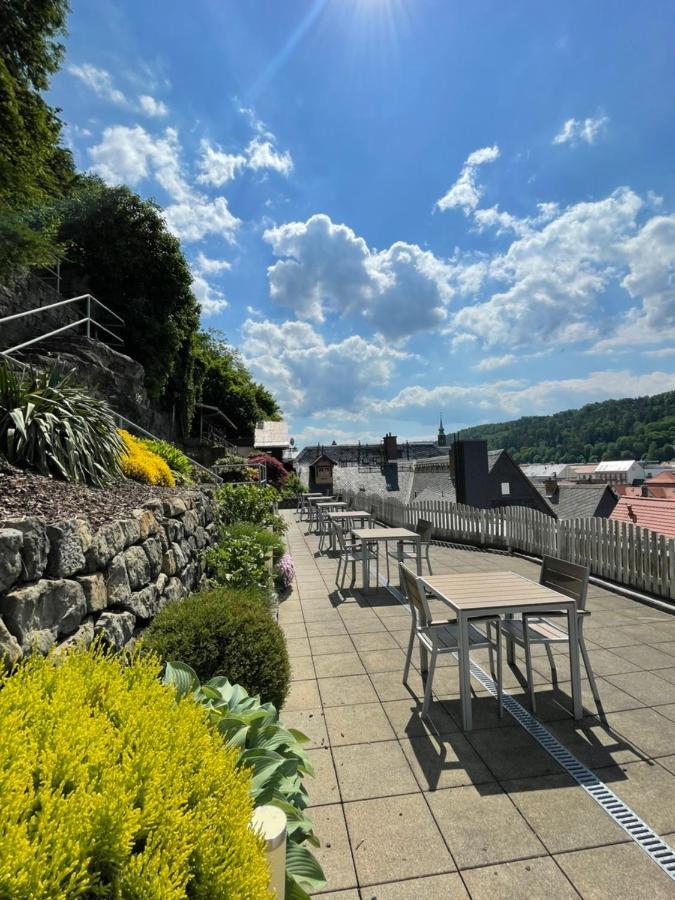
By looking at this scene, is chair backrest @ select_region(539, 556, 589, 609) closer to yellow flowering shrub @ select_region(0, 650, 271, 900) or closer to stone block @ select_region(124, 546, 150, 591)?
yellow flowering shrub @ select_region(0, 650, 271, 900)

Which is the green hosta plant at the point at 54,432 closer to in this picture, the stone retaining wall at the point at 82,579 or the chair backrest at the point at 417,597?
the stone retaining wall at the point at 82,579

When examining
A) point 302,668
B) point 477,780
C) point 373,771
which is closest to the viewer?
point 477,780

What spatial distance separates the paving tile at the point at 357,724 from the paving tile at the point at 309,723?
0.17 ft

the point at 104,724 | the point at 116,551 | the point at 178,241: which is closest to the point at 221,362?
the point at 178,241

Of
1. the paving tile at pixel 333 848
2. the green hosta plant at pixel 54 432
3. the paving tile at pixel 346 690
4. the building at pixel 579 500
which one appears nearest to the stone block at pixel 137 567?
the green hosta plant at pixel 54 432

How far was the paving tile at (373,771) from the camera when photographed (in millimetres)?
2617

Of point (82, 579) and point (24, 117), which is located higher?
point (24, 117)

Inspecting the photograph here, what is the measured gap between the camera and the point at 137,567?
3629 millimetres

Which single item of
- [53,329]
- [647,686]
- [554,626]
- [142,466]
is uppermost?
[53,329]

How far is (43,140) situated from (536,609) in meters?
10.5

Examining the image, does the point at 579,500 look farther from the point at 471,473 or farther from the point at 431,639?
the point at 431,639

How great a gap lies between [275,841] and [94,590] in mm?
2065

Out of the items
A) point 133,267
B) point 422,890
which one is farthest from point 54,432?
point 133,267

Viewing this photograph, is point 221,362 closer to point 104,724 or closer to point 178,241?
point 178,241
